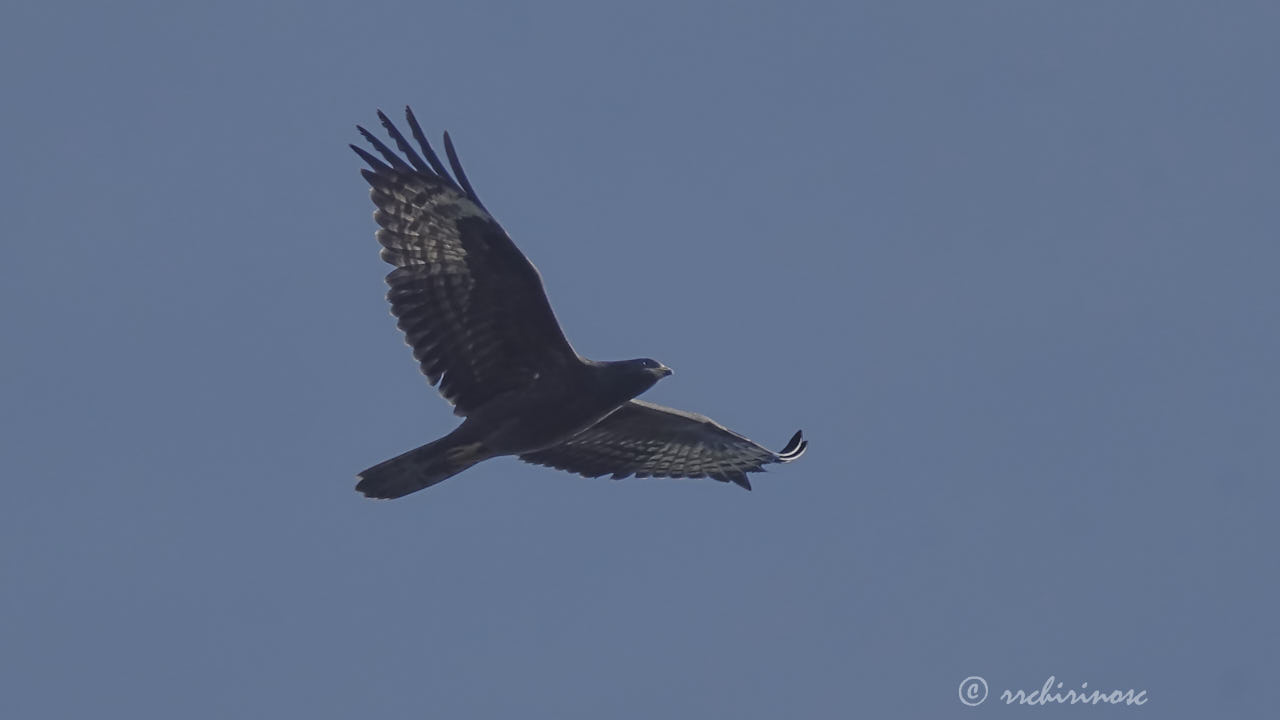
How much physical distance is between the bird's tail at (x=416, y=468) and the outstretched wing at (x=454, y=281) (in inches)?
25.1

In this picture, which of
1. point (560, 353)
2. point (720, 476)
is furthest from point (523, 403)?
point (720, 476)

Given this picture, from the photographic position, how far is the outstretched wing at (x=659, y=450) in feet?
59.6

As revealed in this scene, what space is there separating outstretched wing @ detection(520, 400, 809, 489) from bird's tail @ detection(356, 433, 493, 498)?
1407mm

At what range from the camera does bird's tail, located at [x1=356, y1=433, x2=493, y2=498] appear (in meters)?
16.4

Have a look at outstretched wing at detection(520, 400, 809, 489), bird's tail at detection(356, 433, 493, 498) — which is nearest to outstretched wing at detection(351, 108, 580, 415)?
bird's tail at detection(356, 433, 493, 498)

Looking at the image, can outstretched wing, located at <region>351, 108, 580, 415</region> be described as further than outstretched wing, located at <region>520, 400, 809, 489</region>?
No

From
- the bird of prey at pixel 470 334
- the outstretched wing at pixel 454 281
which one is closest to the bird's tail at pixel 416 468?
the bird of prey at pixel 470 334

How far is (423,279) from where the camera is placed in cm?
1647

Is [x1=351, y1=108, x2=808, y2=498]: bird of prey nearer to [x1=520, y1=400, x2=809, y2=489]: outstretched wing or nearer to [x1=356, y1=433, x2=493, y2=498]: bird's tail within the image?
[x1=356, y1=433, x2=493, y2=498]: bird's tail

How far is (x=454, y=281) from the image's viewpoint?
1645 cm

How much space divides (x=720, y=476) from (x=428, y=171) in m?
4.67

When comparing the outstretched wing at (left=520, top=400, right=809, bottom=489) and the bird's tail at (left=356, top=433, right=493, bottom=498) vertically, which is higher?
the outstretched wing at (left=520, top=400, right=809, bottom=489)

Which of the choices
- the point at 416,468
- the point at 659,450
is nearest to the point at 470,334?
the point at 416,468

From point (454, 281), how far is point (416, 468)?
5.44ft
